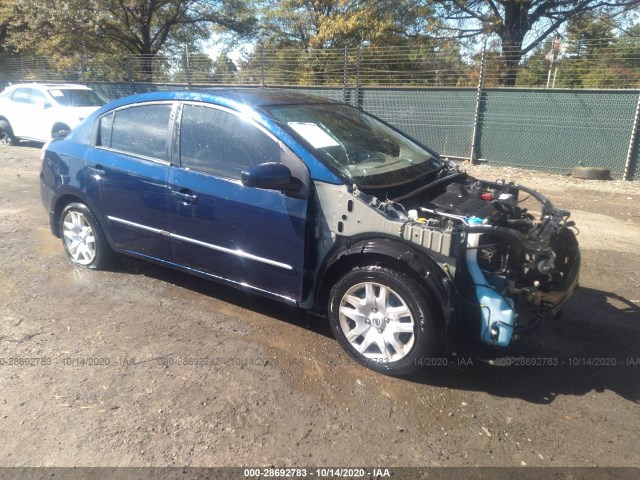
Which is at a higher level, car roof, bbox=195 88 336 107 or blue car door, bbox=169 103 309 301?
car roof, bbox=195 88 336 107

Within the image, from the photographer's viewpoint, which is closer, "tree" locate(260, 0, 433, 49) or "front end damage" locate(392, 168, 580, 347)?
"front end damage" locate(392, 168, 580, 347)

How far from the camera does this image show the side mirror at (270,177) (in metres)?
3.18

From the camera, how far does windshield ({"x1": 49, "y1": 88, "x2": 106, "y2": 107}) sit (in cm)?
1224

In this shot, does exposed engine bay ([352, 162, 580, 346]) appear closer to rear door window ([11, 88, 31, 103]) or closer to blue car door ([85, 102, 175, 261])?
blue car door ([85, 102, 175, 261])

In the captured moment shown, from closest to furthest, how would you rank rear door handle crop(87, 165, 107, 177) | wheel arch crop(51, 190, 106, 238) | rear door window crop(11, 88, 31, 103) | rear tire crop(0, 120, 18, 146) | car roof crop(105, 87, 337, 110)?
car roof crop(105, 87, 337, 110) < rear door handle crop(87, 165, 107, 177) < wheel arch crop(51, 190, 106, 238) < rear door window crop(11, 88, 31, 103) < rear tire crop(0, 120, 18, 146)

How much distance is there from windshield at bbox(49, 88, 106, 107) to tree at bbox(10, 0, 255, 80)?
596 centimetres

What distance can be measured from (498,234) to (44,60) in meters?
24.4

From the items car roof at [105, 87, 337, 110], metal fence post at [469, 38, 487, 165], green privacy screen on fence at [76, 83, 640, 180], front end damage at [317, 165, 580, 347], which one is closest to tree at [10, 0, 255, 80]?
green privacy screen on fence at [76, 83, 640, 180]

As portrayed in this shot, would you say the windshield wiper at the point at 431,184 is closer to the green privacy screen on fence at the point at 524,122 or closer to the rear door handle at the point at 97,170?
the rear door handle at the point at 97,170

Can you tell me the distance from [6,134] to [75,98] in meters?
2.81

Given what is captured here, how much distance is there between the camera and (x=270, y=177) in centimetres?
320

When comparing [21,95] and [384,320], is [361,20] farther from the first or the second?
[384,320]

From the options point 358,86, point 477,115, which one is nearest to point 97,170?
point 477,115

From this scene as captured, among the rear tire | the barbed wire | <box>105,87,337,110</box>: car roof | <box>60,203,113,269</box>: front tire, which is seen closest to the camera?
<box>105,87,337,110</box>: car roof
